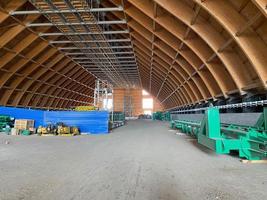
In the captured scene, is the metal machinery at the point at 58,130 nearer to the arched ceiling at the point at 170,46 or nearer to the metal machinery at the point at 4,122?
the metal machinery at the point at 4,122

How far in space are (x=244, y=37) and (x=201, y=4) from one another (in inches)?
76.6

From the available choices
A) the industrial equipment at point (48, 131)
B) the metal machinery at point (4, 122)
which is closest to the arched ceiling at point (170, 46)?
the metal machinery at point (4, 122)

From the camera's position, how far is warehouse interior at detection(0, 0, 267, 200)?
3.12 meters

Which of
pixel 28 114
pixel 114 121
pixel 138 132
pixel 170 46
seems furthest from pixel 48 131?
pixel 170 46

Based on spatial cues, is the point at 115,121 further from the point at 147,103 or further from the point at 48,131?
the point at 147,103

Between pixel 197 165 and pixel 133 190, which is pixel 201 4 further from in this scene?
pixel 133 190

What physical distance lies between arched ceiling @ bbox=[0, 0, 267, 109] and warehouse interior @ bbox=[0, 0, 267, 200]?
49 mm

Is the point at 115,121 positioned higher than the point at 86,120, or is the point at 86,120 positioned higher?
the point at 86,120

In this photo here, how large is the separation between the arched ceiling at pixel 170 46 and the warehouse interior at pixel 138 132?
49 mm

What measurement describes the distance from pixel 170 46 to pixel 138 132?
571cm

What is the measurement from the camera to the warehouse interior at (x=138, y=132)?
3117 millimetres

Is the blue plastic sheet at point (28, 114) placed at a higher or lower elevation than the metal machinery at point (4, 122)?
higher

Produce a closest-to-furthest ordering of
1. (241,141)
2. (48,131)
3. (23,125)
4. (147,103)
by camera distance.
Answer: (241,141) → (48,131) → (23,125) → (147,103)

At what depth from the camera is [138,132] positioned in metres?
11.9
